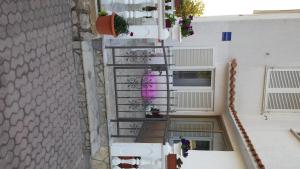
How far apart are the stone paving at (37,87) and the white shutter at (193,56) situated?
404 cm

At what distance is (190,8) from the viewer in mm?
6977

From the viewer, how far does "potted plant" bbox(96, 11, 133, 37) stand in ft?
12.2

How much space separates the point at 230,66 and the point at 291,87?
1489 mm

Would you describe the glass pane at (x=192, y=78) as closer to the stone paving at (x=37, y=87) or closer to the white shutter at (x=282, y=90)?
the white shutter at (x=282, y=90)

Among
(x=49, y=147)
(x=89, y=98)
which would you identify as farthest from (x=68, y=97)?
(x=49, y=147)

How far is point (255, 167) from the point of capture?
488 centimetres

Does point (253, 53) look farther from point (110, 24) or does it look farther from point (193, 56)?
point (110, 24)

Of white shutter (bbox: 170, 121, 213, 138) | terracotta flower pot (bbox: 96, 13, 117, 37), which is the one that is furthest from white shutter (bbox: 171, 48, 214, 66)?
terracotta flower pot (bbox: 96, 13, 117, 37)

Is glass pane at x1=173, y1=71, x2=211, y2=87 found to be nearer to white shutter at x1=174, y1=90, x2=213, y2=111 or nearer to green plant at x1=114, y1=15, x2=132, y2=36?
white shutter at x1=174, y1=90, x2=213, y2=111

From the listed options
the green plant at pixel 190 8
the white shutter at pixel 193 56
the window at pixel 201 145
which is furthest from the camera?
the white shutter at pixel 193 56

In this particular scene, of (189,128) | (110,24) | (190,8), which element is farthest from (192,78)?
(110,24)

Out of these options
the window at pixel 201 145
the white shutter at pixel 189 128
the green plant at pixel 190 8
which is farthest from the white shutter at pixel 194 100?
the green plant at pixel 190 8

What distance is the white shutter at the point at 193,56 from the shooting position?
288 inches

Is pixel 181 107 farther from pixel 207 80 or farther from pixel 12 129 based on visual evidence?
pixel 12 129
